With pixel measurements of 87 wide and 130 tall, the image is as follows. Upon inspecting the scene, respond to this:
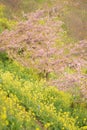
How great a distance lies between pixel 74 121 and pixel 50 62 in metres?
2.79

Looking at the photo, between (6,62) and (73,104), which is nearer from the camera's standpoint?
(73,104)

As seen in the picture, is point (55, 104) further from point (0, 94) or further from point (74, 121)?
point (0, 94)

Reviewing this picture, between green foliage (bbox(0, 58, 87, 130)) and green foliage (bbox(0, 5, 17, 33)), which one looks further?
green foliage (bbox(0, 5, 17, 33))

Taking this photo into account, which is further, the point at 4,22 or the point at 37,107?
the point at 4,22

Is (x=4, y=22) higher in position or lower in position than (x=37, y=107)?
lower

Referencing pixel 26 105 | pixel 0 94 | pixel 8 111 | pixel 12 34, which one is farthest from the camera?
pixel 12 34

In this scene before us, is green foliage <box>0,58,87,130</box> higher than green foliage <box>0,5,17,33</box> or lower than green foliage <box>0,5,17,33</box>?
higher

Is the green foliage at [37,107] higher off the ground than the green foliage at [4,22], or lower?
higher

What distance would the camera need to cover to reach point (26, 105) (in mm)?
10219

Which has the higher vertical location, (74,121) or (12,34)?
(12,34)

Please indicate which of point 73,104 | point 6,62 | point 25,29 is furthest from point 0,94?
point 6,62

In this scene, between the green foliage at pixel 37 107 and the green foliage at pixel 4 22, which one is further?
the green foliage at pixel 4 22

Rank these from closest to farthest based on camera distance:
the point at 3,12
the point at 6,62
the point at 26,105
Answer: the point at 26,105 → the point at 6,62 → the point at 3,12

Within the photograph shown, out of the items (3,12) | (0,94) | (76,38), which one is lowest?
(76,38)
